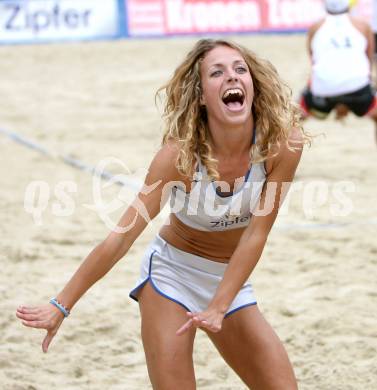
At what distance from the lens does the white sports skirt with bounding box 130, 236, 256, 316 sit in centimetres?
300

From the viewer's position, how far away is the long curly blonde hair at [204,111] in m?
2.91

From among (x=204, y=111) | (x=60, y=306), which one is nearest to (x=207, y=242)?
Answer: (x=204, y=111)

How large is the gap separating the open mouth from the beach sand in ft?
4.36

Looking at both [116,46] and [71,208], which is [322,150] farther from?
[116,46]

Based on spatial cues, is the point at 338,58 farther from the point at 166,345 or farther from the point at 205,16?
the point at 205,16

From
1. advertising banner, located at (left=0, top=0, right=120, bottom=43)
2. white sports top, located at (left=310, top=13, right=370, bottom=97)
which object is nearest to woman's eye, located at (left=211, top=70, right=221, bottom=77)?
white sports top, located at (left=310, top=13, right=370, bottom=97)

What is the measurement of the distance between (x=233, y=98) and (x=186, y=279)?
24.8 inches

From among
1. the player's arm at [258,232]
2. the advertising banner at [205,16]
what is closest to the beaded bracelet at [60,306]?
the player's arm at [258,232]

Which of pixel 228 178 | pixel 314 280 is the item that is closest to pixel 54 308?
pixel 228 178

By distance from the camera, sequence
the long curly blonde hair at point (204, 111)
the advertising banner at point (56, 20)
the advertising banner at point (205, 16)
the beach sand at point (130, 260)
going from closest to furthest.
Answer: the long curly blonde hair at point (204, 111), the beach sand at point (130, 260), the advertising banner at point (56, 20), the advertising banner at point (205, 16)

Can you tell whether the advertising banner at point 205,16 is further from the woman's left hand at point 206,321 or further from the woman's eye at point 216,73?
the woman's left hand at point 206,321

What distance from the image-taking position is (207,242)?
3.06 meters

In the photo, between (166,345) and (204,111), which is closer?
(166,345)

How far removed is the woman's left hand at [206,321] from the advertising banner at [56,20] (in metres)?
13.3
